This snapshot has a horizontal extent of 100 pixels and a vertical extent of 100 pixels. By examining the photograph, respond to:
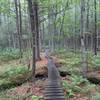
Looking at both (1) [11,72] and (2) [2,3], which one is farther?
(2) [2,3]

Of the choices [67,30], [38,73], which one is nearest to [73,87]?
[38,73]

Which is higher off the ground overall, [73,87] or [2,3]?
[2,3]

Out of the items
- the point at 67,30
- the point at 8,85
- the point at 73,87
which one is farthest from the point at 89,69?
the point at 67,30

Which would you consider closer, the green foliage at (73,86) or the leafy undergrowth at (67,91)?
the leafy undergrowth at (67,91)

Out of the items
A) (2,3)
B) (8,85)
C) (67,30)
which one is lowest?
(8,85)

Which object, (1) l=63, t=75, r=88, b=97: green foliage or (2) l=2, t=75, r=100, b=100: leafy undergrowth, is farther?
(1) l=63, t=75, r=88, b=97: green foliage

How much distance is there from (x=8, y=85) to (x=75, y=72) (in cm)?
429

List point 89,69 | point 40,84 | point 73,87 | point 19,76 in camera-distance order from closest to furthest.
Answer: point 73,87
point 40,84
point 19,76
point 89,69

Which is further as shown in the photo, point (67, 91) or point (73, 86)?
point (73, 86)

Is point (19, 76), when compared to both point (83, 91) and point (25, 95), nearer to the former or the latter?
point (25, 95)

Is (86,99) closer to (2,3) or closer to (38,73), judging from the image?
(38,73)

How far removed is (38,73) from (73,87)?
319 cm

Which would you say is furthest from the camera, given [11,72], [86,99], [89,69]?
[89,69]

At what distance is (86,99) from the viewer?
9008 millimetres
